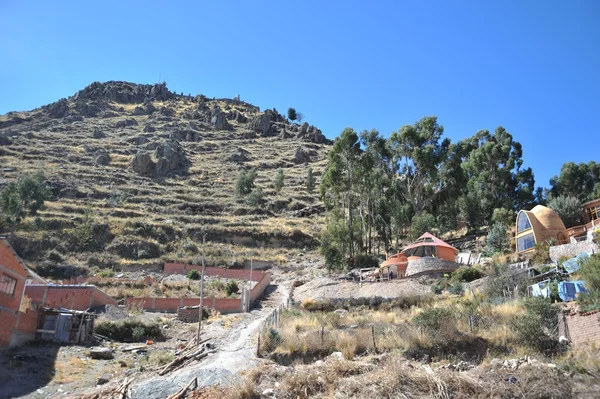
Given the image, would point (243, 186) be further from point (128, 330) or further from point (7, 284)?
point (7, 284)

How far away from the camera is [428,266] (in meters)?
30.0

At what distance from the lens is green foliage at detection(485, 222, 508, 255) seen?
35.9 m

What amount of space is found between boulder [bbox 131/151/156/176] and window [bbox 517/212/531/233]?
214ft

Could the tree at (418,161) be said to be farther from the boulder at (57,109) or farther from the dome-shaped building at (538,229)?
the boulder at (57,109)

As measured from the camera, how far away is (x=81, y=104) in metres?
127

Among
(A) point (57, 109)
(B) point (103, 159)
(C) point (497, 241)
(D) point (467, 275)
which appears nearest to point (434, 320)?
(D) point (467, 275)

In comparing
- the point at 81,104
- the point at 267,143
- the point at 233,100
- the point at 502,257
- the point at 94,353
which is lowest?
the point at 94,353

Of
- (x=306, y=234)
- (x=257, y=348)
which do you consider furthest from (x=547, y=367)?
(x=306, y=234)

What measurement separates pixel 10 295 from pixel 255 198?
169 feet

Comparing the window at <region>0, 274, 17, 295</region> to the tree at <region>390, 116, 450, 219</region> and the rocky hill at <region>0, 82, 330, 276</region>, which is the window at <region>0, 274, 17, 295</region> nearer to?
the rocky hill at <region>0, 82, 330, 276</region>

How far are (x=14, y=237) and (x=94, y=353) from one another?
35.3 m

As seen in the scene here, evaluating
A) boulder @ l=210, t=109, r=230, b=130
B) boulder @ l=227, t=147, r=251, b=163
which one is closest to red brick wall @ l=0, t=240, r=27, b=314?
boulder @ l=227, t=147, r=251, b=163

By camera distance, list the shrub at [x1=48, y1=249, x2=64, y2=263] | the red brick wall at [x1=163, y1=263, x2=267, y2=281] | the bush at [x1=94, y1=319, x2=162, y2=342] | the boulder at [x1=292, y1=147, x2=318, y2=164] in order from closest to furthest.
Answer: the bush at [x1=94, y1=319, x2=162, y2=342]
the red brick wall at [x1=163, y1=263, x2=267, y2=281]
the shrub at [x1=48, y1=249, x2=64, y2=263]
the boulder at [x1=292, y1=147, x2=318, y2=164]

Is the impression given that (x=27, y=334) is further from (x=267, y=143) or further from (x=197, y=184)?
(x=267, y=143)
